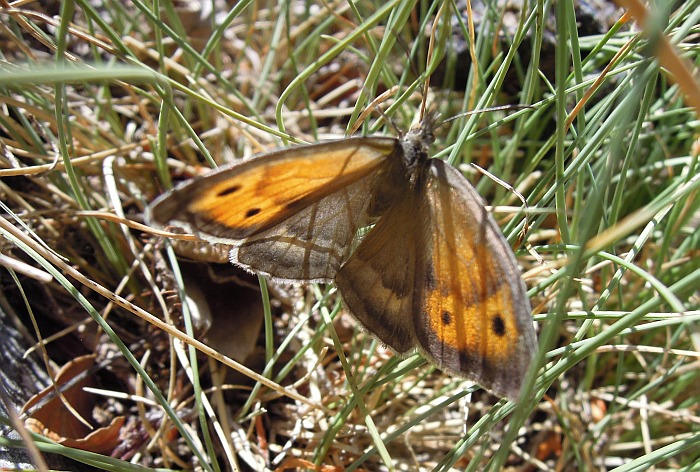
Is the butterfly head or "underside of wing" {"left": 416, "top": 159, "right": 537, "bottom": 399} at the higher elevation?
the butterfly head

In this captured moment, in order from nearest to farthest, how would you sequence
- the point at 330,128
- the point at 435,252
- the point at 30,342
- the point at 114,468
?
the point at 114,468 → the point at 435,252 → the point at 30,342 → the point at 330,128

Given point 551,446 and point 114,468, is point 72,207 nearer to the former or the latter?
point 114,468

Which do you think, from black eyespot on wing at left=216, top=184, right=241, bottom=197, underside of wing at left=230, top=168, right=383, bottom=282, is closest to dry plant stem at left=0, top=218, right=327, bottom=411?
underside of wing at left=230, top=168, right=383, bottom=282

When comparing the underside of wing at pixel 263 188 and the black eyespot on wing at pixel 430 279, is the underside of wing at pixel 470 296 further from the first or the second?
the underside of wing at pixel 263 188

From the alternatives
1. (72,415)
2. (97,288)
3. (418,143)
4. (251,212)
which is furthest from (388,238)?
(72,415)

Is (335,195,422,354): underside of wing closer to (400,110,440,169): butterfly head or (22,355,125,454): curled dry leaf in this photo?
(400,110,440,169): butterfly head

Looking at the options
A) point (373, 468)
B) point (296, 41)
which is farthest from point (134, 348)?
point (296, 41)

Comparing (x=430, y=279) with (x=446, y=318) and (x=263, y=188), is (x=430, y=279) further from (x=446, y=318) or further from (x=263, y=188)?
(x=263, y=188)

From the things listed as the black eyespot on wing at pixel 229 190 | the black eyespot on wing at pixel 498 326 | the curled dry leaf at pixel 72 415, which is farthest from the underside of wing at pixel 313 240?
the curled dry leaf at pixel 72 415
